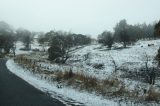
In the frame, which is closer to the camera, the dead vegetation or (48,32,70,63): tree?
the dead vegetation

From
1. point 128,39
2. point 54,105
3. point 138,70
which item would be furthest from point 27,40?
point 54,105

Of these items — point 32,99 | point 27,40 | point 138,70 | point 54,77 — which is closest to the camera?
point 32,99

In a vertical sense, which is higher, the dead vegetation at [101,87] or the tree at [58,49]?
the tree at [58,49]

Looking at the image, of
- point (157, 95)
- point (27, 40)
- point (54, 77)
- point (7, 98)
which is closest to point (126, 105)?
point (157, 95)

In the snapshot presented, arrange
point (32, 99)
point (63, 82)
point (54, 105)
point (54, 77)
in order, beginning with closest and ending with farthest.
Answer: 1. point (54, 105)
2. point (32, 99)
3. point (63, 82)
4. point (54, 77)

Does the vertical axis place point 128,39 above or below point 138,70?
above

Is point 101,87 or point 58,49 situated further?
point 58,49

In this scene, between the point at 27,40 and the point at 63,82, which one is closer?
the point at 63,82

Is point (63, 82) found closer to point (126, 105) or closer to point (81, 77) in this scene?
point (81, 77)

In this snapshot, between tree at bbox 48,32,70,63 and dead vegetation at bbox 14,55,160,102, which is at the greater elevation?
tree at bbox 48,32,70,63

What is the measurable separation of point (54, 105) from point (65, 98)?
5.87 feet

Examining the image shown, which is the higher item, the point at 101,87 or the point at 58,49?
the point at 58,49

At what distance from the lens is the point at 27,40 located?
146000 mm

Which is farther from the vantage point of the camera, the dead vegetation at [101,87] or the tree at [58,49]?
the tree at [58,49]
